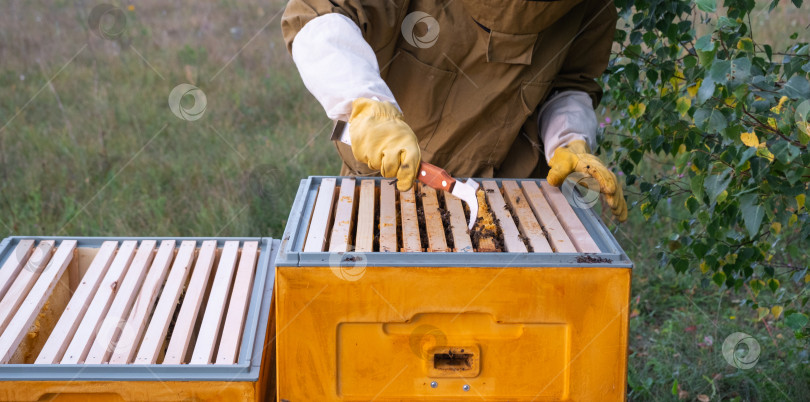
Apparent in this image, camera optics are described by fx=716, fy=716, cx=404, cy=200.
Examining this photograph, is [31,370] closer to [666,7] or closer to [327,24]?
[327,24]

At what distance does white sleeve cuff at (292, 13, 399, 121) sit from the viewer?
1953mm

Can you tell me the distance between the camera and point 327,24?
80.3 inches

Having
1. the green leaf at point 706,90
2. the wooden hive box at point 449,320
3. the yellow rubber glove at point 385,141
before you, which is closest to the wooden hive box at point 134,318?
the wooden hive box at point 449,320

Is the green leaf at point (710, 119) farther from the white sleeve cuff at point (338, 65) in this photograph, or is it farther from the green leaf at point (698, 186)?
the white sleeve cuff at point (338, 65)

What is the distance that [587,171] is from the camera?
2225 millimetres

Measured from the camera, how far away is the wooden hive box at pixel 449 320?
1.54 m
